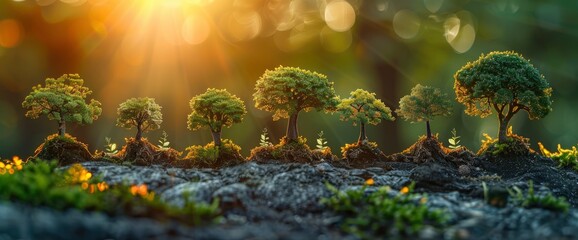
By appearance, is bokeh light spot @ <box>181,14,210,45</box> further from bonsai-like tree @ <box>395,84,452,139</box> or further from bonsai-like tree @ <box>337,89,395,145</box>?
bonsai-like tree @ <box>395,84,452,139</box>

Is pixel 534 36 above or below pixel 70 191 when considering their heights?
above

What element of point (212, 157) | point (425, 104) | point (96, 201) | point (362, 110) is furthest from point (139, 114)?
point (425, 104)

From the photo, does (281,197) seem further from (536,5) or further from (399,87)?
(536,5)

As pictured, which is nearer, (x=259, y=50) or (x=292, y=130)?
(x=292, y=130)

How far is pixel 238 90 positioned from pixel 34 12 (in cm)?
808

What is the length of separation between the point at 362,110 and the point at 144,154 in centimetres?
570

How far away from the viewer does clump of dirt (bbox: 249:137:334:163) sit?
12391mm

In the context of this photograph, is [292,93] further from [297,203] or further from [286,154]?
[297,203]

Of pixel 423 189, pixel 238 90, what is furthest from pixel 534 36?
pixel 423 189

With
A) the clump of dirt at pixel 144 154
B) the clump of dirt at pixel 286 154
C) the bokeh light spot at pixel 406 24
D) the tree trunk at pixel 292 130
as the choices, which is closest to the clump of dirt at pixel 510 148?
the clump of dirt at pixel 286 154

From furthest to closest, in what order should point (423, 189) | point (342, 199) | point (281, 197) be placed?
point (423, 189) → point (281, 197) → point (342, 199)

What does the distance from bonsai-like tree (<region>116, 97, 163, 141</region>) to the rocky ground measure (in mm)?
1842

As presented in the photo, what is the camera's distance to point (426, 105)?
1377cm

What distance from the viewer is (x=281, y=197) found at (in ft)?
29.4
